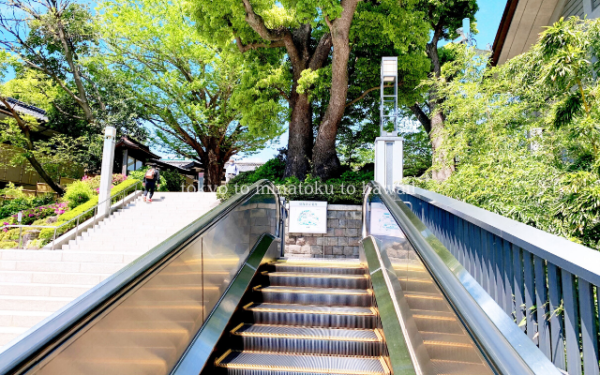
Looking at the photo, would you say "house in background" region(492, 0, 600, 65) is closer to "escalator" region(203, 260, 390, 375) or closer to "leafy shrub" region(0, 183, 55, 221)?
"escalator" region(203, 260, 390, 375)

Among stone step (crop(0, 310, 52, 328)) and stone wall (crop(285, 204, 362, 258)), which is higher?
stone wall (crop(285, 204, 362, 258))

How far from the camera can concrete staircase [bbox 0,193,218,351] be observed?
668 centimetres

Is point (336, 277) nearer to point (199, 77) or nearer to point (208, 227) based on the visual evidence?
point (208, 227)

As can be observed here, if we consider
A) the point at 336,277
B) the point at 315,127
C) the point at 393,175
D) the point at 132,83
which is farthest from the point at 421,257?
the point at 132,83

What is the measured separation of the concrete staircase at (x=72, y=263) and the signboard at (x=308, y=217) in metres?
4.19

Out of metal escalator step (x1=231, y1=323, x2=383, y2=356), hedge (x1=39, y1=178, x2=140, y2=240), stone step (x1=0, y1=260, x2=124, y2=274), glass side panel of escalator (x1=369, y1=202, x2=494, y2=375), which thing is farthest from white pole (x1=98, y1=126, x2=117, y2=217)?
glass side panel of escalator (x1=369, y1=202, x2=494, y2=375)

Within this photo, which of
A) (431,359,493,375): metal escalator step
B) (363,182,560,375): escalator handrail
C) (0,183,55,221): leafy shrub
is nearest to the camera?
(363,182,560,375): escalator handrail

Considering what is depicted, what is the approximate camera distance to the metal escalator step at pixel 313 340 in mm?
3025

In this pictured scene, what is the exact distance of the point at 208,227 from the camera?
10.1ft

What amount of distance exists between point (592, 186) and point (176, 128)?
21.8 m

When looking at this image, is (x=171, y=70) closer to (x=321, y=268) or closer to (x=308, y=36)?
(x=308, y=36)

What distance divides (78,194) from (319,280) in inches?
576

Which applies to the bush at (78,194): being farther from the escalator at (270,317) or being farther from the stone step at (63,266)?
the escalator at (270,317)

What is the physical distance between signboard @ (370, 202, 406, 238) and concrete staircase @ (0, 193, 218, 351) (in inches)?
237
